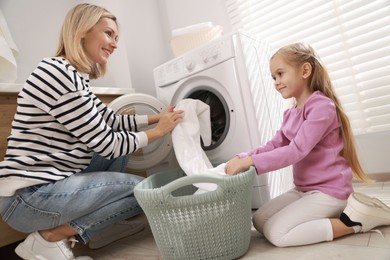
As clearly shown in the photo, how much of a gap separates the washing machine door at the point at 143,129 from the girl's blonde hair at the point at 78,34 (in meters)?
0.37

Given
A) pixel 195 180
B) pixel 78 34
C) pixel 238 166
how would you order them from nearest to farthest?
1. pixel 195 180
2. pixel 238 166
3. pixel 78 34

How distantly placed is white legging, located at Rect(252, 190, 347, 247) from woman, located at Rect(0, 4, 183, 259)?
580mm

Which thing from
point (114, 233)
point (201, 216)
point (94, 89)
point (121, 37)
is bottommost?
point (114, 233)

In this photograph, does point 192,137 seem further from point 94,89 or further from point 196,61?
point 94,89

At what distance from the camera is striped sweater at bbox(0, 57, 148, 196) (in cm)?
107

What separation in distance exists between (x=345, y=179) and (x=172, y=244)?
2.01 feet

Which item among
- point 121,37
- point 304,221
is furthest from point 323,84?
point 121,37

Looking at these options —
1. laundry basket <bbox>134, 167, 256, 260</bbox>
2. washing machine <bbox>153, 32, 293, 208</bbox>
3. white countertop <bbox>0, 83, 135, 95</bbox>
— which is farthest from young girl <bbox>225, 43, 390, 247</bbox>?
white countertop <bbox>0, 83, 135, 95</bbox>

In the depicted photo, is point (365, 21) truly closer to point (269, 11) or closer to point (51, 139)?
point (269, 11)

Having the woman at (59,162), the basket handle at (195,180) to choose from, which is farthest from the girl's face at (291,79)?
the woman at (59,162)

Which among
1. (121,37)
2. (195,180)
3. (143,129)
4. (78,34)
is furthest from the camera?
(121,37)

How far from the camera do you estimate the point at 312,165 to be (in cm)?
109

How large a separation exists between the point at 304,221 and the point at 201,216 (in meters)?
0.35

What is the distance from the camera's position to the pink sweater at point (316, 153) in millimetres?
1012
